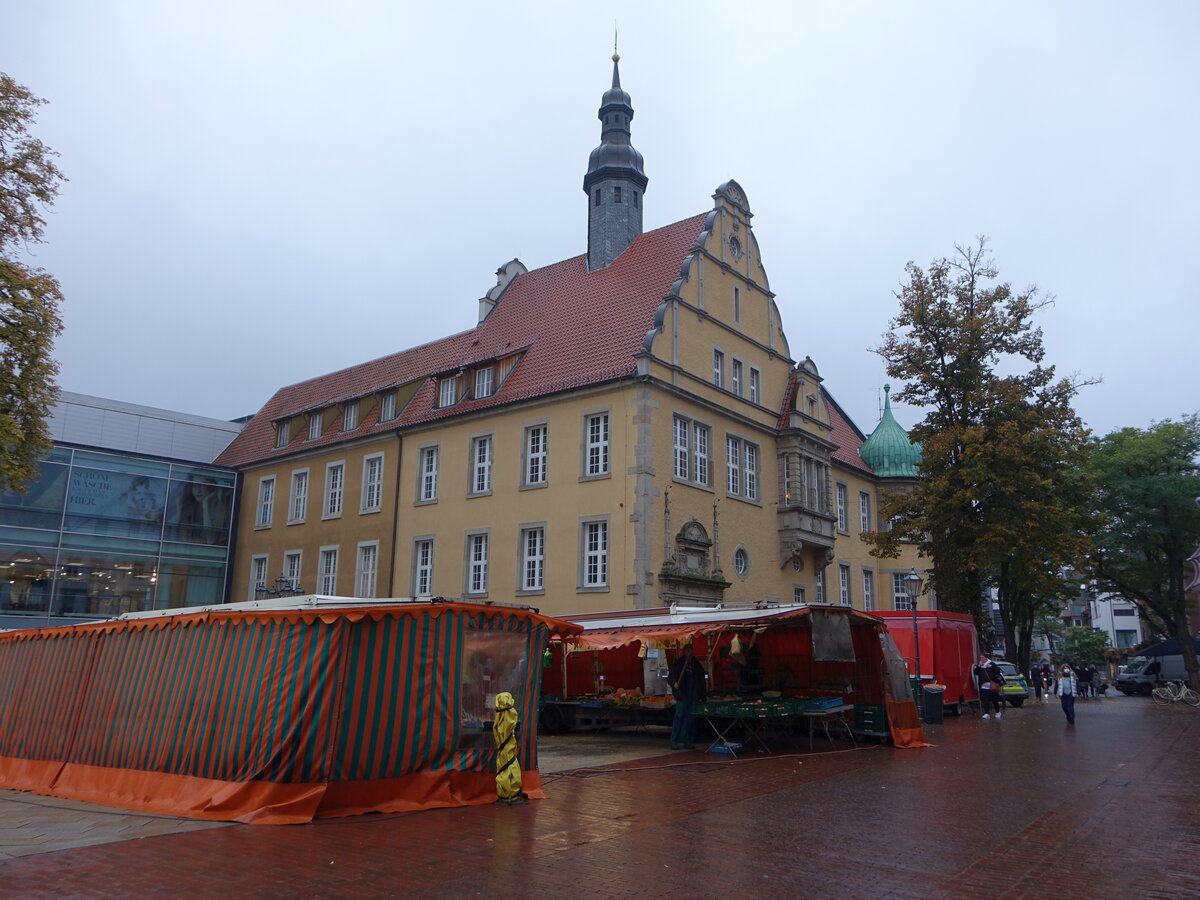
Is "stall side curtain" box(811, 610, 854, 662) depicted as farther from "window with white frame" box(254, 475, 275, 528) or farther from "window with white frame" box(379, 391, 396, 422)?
"window with white frame" box(254, 475, 275, 528)

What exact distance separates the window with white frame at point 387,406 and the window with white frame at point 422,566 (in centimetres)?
613

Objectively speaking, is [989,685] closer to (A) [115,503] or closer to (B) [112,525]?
(B) [112,525]

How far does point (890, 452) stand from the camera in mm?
44062

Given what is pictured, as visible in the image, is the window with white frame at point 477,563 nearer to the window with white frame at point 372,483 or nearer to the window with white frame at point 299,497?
the window with white frame at point 372,483

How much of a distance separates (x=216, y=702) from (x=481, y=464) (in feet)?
67.8

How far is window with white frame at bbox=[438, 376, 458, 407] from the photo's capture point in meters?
34.3

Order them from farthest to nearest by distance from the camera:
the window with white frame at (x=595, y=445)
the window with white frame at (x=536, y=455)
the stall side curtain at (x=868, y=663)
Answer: the window with white frame at (x=536, y=455) < the window with white frame at (x=595, y=445) < the stall side curtain at (x=868, y=663)

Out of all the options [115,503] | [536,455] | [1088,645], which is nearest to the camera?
[536,455]

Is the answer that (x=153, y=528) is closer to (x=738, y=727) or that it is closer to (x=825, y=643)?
(x=738, y=727)

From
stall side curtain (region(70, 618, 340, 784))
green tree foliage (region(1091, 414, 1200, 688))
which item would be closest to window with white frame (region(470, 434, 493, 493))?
stall side curtain (region(70, 618, 340, 784))

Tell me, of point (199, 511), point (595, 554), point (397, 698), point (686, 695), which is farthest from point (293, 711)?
point (199, 511)

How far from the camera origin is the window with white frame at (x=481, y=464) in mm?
31500

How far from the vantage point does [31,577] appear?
116ft

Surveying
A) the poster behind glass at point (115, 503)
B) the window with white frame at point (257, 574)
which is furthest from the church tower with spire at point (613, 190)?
the poster behind glass at point (115, 503)
